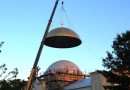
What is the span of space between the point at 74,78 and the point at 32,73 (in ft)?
173

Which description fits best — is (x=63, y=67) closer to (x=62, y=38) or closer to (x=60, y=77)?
(x=60, y=77)

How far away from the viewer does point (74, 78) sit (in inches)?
2489

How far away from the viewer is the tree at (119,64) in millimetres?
28531

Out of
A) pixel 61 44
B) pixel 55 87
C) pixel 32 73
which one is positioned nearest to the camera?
pixel 32 73

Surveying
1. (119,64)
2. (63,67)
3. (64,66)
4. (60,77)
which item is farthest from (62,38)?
(64,66)

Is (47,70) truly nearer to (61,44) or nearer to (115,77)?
(115,77)

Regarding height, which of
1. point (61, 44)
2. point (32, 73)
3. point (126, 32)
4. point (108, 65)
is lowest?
point (32, 73)

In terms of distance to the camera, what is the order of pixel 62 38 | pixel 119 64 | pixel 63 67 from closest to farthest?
pixel 62 38 → pixel 119 64 → pixel 63 67

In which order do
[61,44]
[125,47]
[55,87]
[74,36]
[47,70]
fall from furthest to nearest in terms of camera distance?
[47,70] < [55,87] < [125,47] < [61,44] < [74,36]

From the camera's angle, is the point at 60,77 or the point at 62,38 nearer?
the point at 62,38

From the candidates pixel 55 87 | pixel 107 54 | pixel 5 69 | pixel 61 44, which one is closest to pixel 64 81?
pixel 55 87

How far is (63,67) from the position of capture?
62.8 m

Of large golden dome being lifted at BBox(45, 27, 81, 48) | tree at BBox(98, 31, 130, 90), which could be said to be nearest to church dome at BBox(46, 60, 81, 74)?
tree at BBox(98, 31, 130, 90)

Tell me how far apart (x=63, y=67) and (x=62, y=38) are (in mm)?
50583
